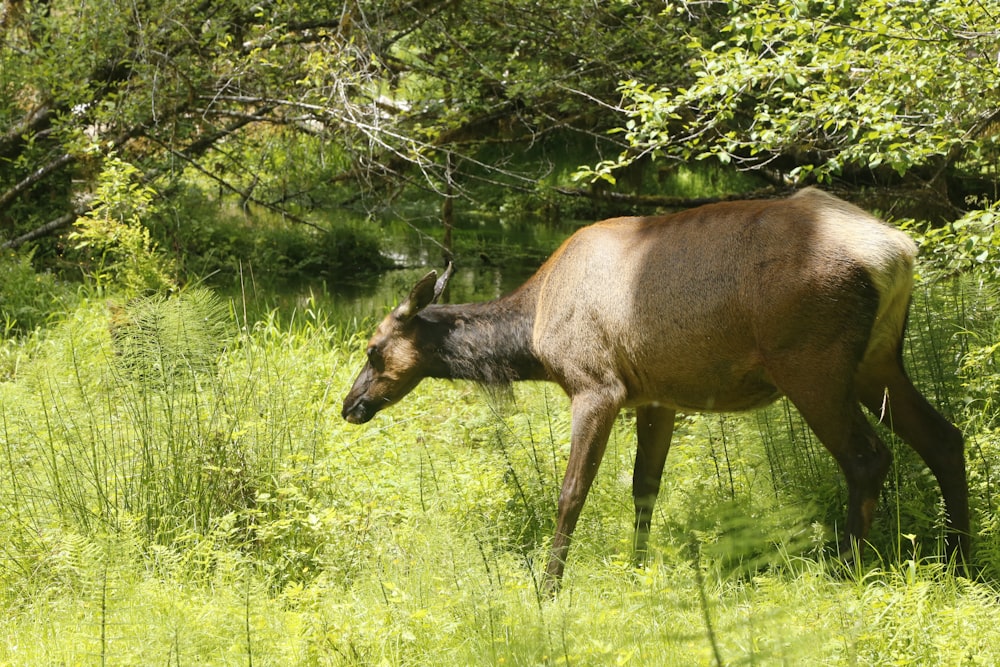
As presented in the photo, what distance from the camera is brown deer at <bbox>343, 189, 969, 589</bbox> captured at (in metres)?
4.73

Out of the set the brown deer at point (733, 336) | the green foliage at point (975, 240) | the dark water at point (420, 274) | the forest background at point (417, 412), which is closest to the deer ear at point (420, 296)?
the brown deer at point (733, 336)

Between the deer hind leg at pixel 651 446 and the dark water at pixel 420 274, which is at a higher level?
the deer hind leg at pixel 651 446

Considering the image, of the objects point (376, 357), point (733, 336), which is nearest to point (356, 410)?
point (376, 357)

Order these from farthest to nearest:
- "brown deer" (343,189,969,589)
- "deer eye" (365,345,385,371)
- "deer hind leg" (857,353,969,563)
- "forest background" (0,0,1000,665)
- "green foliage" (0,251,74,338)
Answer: "green foliage" (0,251,74,338) → "deer eye" (365,345,385,371) → "deer hind leg" (857,353,969,563) → "brown deer" (343,189,969,589) → "forest background" (0,0,1000,665)

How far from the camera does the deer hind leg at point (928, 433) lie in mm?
4930

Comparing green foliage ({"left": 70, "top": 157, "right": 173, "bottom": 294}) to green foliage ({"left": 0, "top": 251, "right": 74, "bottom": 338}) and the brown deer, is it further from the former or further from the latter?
the brown deer

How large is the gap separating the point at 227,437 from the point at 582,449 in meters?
1.99

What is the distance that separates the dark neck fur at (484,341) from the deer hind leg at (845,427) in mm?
1767

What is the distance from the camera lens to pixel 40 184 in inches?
454

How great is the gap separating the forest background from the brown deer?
0.30 m

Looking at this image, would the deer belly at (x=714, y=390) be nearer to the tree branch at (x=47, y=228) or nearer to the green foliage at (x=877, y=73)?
the green foliage at (x=877, y=73)

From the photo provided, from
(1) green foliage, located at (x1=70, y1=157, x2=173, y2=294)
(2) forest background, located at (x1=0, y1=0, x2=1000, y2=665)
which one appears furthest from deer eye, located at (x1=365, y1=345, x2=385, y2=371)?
(1) green foliage, located at (x1=70, y1=157, x2=173, y2=294)

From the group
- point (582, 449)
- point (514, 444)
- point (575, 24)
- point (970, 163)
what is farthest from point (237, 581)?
point (970, 163)

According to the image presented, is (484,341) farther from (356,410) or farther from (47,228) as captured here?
(47,228)
